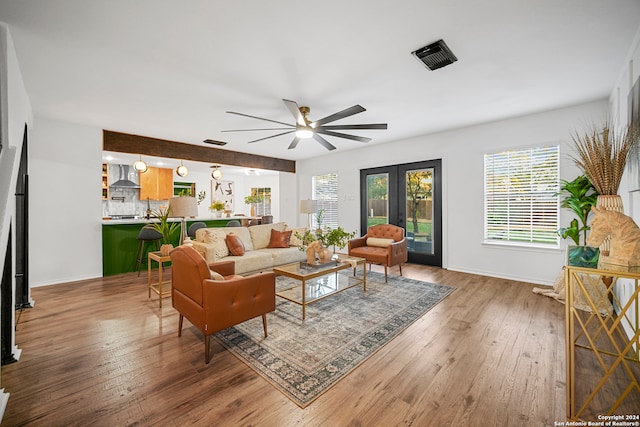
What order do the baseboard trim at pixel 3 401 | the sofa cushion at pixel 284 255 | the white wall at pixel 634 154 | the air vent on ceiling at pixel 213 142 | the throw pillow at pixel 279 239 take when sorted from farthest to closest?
the air vent on ceiling at pixel 213 142 < the throw pillow at pixel 279 239 < the sofa cushion at pixel 284 255 < the white wall at pixel 634 154 < the baseboard trim at pixel 3 401

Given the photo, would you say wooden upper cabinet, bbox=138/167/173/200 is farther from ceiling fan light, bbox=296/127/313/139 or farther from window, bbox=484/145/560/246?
window, bbox=484/145/560/246

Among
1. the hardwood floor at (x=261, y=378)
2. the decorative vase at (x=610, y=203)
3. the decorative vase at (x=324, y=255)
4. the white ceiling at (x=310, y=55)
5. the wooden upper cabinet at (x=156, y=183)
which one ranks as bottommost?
the hardwood floor at (x=261, y=378)

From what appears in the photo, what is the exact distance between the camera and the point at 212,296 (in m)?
2.21

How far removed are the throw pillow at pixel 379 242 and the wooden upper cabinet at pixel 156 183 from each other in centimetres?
688

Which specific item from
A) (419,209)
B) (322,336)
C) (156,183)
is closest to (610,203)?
(322,336)

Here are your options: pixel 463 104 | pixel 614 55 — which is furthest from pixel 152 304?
pixel 614 55

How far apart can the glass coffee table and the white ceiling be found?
2232mm

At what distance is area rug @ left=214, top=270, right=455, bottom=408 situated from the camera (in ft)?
6.73

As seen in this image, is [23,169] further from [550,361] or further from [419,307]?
[550,361]

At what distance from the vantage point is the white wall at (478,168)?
407 centimetres

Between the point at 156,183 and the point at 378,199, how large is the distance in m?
6.80

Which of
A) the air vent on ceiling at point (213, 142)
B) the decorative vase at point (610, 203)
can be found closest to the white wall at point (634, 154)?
the decorative vase at point (610, 203)

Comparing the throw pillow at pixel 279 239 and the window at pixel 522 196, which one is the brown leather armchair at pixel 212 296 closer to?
the throw pillow at pixel 279 239

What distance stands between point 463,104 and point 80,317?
221 inches
